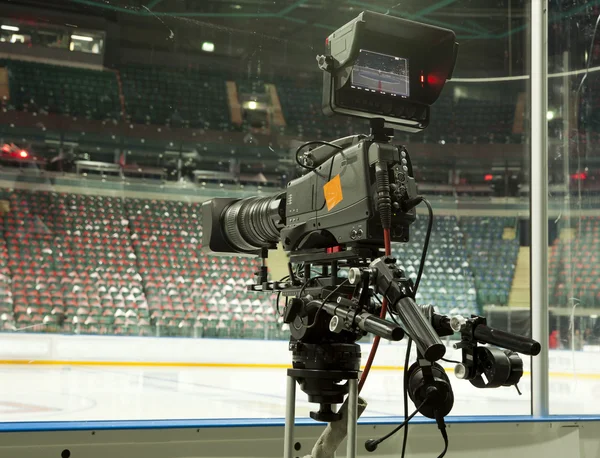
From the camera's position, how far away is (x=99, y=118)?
352 cm

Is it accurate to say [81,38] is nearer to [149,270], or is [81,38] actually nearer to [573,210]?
[149,270]

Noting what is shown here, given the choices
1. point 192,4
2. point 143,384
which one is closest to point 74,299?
point 143,384

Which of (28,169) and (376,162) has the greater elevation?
(28,169)

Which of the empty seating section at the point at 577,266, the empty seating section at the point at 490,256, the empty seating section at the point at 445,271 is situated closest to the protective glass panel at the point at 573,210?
the empty seating section at the point at 577,266

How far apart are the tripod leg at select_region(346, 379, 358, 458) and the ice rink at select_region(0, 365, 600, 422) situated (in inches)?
49.3

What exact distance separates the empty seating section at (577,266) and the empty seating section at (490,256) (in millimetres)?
903

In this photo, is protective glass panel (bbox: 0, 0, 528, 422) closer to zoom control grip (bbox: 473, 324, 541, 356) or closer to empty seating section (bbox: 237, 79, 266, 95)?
empty seating section (bbox: 237, 79, 266, 95)

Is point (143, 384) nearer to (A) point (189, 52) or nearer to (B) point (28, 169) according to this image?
(B) point (28, 169)

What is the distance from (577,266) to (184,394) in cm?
215

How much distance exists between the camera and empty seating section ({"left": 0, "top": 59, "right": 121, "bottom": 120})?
3172 millimetres

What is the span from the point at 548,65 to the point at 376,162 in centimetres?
199

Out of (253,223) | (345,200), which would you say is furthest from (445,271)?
(345,200)

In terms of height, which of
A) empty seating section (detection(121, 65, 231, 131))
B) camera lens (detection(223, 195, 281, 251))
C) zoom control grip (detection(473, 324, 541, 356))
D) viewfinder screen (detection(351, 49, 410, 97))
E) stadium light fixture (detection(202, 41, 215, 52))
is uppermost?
stadium light fixture (detection(202, 41, 215, 52))

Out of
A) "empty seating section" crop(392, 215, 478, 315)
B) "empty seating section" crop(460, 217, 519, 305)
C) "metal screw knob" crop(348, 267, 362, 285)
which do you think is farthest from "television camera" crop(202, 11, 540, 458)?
"empty seating section" crop(392, 215, 478, 315)
